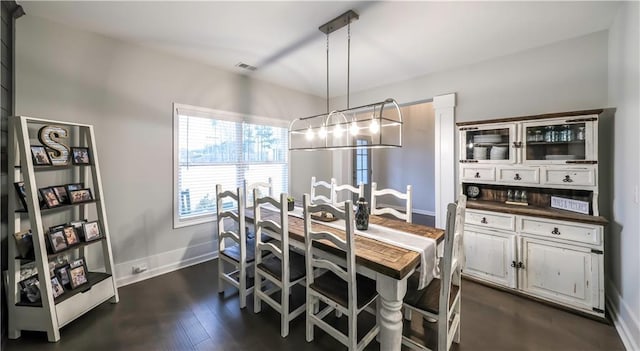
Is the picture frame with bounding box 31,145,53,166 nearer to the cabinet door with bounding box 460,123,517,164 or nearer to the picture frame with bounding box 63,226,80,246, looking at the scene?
the picture frame with bounding box 63,226,80,246

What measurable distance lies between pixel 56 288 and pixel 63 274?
12 centimetres

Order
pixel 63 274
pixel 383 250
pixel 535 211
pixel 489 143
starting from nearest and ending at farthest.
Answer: pixel 383 250, pixel 63 274, pixel 535 211, pixel 489 143

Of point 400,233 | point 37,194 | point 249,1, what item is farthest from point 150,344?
point 249,1

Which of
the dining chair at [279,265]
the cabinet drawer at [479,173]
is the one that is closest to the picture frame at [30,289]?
the dining chair at [279,265]

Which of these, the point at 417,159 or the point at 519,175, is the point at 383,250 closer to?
the point at 519,175

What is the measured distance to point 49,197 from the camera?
2039mm

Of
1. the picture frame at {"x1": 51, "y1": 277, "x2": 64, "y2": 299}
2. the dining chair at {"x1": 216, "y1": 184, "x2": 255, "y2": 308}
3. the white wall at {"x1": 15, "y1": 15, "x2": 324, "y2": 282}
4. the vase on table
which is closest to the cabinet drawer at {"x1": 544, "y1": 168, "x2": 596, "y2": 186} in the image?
the vase on table

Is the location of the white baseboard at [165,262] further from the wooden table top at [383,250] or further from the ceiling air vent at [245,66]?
the ceiling air vent at [245,66]

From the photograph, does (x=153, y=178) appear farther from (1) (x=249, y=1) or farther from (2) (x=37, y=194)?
(1) (x=249, y=1)

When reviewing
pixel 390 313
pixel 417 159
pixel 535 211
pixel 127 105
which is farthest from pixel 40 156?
pixel 417 159

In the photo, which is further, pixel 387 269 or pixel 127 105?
pixel 127 105

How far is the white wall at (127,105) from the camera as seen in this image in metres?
2.24

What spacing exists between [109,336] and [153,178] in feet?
5.11

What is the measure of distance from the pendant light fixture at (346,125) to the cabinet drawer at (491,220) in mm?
1214
